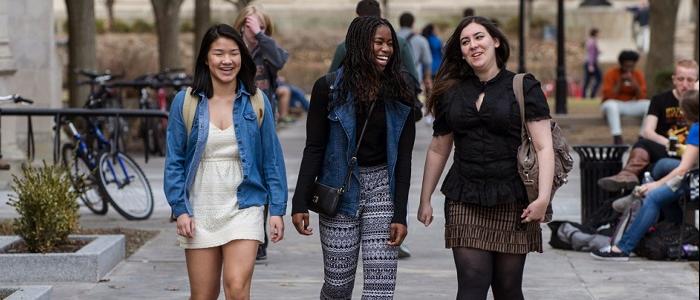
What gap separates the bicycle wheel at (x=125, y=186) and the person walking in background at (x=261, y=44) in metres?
2.77

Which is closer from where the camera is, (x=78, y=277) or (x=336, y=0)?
(x=78, y=277)

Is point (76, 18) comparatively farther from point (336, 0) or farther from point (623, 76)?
point (336, 0)

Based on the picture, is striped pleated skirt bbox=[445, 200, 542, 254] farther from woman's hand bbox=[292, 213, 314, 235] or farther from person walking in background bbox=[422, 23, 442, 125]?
person walking in background bbox=[422, 23, 442, 125]

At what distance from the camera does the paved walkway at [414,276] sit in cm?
991

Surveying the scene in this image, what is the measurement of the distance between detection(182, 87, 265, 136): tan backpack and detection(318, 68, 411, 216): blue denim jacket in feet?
1.15

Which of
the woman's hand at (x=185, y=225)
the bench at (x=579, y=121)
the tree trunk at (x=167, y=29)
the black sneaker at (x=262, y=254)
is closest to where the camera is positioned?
the woman's hand at (x=185, y=225)

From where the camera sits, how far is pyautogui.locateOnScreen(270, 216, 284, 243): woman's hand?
7008 millimetres

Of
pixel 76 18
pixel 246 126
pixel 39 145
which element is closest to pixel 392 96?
pixel 246 126

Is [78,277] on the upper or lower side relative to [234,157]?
lower

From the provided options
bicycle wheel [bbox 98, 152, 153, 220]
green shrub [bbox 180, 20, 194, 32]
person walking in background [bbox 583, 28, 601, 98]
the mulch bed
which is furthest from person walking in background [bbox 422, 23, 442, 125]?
green shrub [bbox 180, 20, 194, 32]

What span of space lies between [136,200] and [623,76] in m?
8.04

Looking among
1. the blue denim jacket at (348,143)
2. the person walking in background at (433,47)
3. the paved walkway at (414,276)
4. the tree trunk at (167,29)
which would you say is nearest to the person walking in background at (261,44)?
the paved walkway at (414,276)

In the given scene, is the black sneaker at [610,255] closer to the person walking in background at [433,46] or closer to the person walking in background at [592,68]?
the person walking in background at [433,46]

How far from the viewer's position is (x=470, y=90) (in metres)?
7.21
